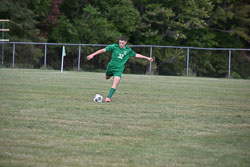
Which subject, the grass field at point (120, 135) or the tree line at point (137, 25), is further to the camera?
the tree line at point (137, 25)

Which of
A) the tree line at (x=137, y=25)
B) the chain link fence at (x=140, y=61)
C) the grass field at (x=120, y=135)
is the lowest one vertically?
the grass field at (x=120, y=135)

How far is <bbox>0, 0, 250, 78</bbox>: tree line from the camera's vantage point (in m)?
35.5

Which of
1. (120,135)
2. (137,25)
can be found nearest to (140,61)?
(137,25)

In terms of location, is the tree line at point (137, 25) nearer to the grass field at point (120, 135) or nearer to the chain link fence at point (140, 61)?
the chain link fence at point (140, 61)

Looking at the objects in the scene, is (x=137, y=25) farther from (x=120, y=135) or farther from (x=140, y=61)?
(x=120, y=135)

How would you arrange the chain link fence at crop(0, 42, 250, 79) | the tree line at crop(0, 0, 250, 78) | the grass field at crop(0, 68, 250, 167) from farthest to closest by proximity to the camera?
the tree line at crop(0, 0, 250, 78), the chain link fence at crop(0, 42, 250, 79), the grass field at crop(0, 68, 250, 167)

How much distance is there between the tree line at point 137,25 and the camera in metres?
35.5

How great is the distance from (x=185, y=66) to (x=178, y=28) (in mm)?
9224

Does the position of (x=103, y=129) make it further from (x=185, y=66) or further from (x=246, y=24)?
(x=246, y=24)

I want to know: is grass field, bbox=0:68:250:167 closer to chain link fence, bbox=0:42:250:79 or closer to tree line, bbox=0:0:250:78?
chain link fence, bbox=0:42:250:79

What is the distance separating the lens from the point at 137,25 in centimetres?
3919

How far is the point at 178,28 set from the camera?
40.6m

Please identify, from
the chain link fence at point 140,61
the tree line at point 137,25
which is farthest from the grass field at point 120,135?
the tree line at point 137,25

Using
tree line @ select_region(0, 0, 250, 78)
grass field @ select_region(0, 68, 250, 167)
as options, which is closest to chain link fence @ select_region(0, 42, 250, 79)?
tree line @ select_region(0, 0, 250, 78)
